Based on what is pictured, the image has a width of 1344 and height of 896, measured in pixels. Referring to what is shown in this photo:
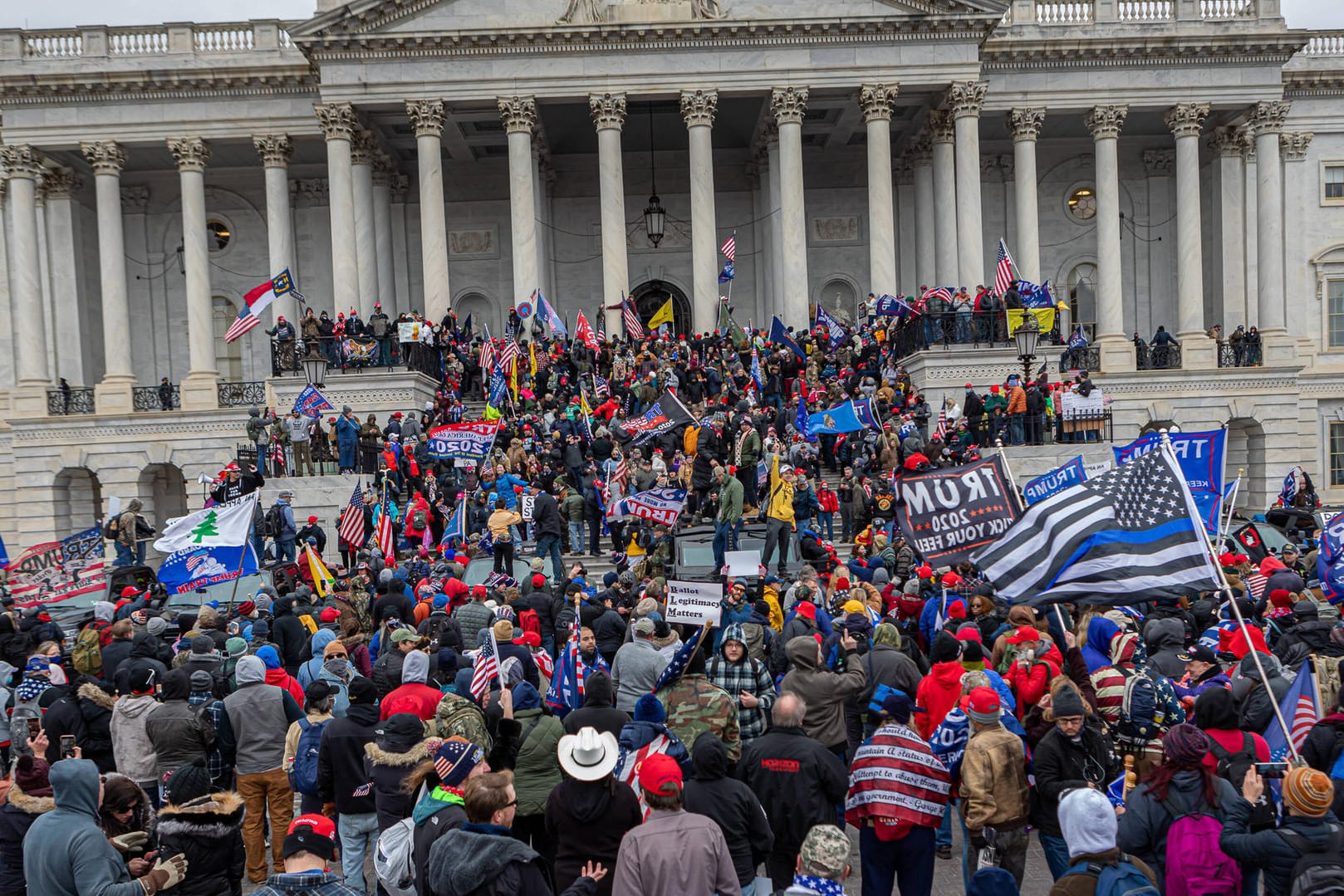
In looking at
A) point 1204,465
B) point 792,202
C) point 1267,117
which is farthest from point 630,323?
point 1267,117

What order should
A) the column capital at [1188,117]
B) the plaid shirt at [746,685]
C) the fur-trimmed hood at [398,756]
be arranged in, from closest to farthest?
the fur-trimmed hood at [398,756], the plaid shirt at [746,685], the column capital at [1188,117]

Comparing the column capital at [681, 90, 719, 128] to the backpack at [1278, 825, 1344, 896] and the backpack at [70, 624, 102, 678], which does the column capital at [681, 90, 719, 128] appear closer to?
the backpack at [70, 624, 102, 678]

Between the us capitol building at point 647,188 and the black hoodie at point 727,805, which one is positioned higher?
the us capitol building at point 647,188

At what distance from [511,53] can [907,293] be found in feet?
54.8

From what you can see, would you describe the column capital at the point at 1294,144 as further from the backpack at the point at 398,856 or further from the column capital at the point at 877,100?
the backpack at the point at 398,856

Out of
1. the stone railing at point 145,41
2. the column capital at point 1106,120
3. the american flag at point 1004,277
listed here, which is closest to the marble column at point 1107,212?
the column capital at point 1106,120

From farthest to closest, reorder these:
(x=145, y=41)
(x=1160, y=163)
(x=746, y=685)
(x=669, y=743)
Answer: (x=1160, y=163) → (x=145, y=41) → (x=746, y=685) → (x=669, y=743)

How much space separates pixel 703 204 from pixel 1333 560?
26.5 m

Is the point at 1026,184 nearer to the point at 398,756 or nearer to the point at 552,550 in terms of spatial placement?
the point at 552,550

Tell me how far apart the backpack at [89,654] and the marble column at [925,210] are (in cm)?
3290

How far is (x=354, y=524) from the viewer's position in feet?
70.4

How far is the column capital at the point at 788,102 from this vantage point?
36594 millimetres

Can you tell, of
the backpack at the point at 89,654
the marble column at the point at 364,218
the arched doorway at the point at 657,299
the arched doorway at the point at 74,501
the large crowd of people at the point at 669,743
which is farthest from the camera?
the arched doorway at the point at 657,299

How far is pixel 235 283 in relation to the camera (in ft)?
144
